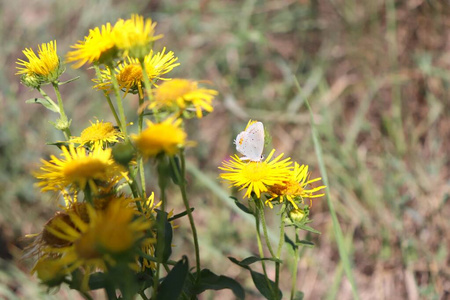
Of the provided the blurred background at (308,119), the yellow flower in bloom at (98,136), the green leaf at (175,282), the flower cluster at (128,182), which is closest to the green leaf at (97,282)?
the flower cluster at (128,182)

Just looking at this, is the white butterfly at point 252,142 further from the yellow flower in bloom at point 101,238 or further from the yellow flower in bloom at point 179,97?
the yellow flower in bloom at point 101,238

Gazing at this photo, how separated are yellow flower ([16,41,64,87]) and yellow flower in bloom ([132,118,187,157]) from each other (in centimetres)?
37

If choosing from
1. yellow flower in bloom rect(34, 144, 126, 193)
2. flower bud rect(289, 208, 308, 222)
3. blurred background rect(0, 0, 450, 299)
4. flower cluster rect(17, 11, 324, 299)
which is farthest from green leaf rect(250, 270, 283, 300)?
blurred background rect(0, 0, 450, 299)

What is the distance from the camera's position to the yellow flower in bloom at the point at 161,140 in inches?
28.7

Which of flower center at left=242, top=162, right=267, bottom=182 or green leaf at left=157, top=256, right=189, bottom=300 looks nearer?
green leaf at left=157, top=256, right=189, bottom=300

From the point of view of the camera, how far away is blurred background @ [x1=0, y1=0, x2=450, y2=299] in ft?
6.67

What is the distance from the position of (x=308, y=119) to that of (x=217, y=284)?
1658 millimetres

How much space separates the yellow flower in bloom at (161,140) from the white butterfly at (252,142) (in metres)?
0.30

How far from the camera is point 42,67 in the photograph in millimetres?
1007

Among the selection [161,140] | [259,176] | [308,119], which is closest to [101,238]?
[161,140]

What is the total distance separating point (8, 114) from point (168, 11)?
1.05 m

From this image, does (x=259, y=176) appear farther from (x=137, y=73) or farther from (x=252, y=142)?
(x=137, y=73)

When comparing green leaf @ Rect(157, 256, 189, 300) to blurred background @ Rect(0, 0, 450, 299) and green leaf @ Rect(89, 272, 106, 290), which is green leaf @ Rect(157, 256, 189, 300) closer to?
green leaf @ Rect(89, 272, 106, 290)

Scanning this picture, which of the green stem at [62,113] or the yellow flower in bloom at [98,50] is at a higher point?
the yellow flower in bloom at [98,50]
